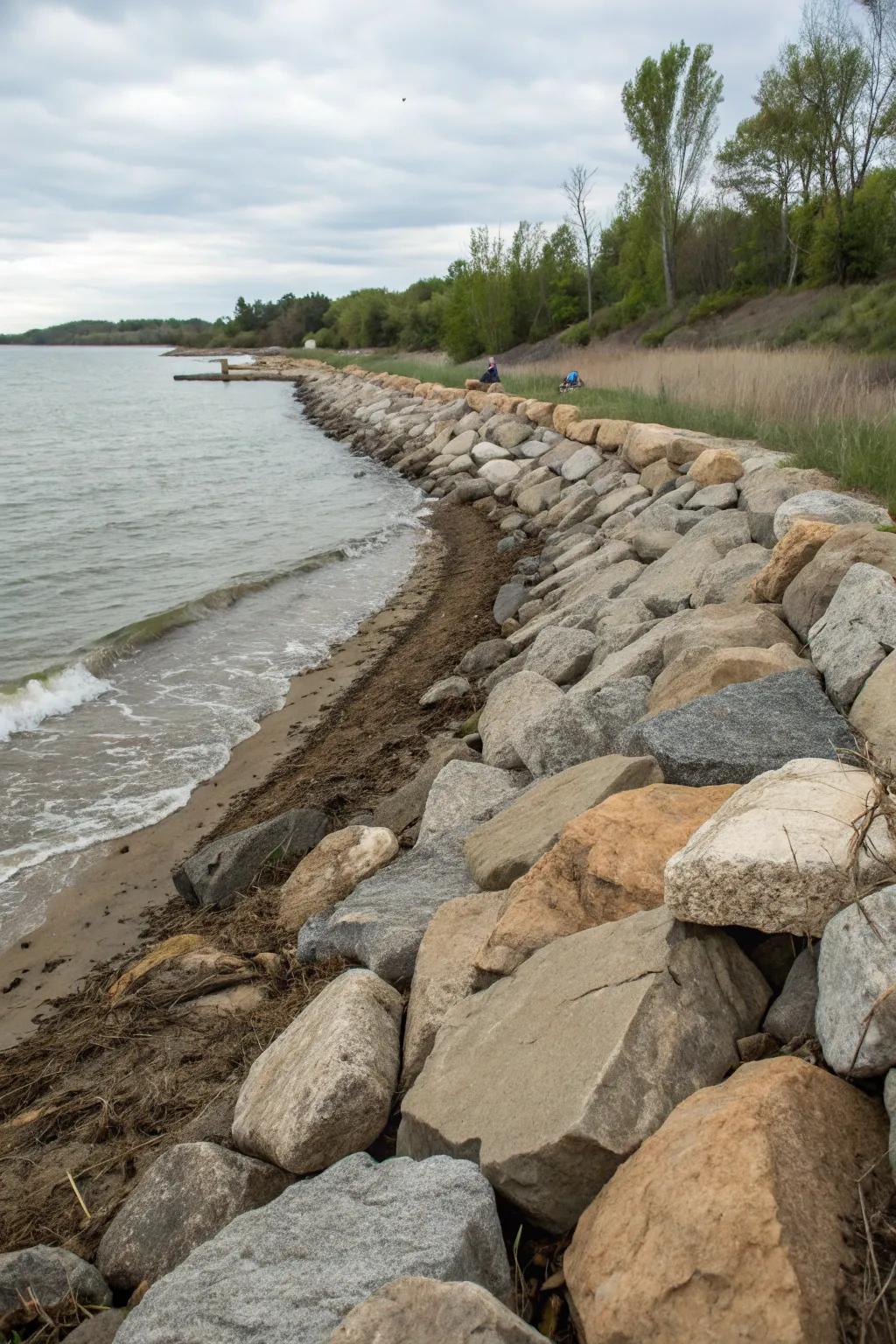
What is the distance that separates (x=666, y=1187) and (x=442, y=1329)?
0.44 m

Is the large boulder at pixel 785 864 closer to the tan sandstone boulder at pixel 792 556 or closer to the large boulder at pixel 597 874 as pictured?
the large boulder at pixel 597 874

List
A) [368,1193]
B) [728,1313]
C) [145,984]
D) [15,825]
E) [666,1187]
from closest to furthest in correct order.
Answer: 1. [728,1313]
2. [666,1187]
3. [368,1193]
4. [145,984]
5. [15,825]

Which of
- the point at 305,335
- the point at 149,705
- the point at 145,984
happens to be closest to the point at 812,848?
the point at 145,984

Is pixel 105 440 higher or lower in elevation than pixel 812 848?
higher

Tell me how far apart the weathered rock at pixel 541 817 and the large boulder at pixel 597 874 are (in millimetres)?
225

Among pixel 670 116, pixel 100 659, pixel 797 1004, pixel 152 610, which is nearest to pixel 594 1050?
pixel 797 1004

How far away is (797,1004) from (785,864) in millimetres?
299

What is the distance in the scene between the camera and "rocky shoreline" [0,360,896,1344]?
4.94ft

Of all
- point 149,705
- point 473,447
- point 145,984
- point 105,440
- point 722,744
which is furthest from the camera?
point 105,440

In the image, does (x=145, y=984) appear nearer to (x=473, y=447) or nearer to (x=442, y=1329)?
(x=442, y=1329)

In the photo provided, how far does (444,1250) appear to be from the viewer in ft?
5.49

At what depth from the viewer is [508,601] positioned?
9055 millimetres

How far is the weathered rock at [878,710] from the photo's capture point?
119 inches

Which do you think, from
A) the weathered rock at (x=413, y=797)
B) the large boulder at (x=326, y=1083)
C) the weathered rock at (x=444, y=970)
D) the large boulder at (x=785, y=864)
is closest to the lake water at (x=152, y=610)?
the weathered rock at (x=413, y=797)
